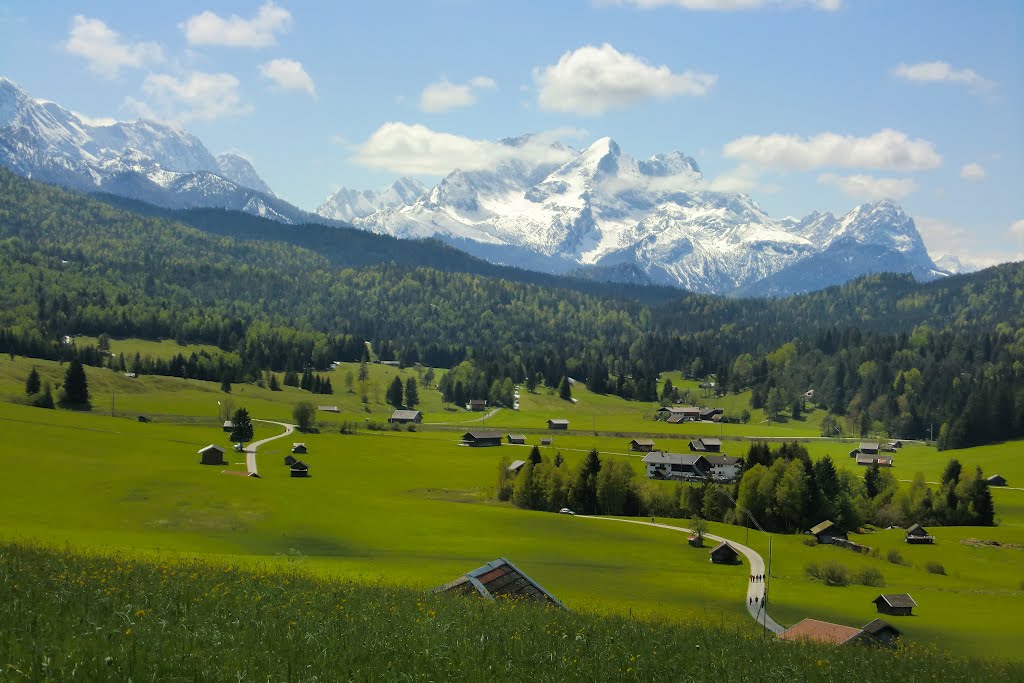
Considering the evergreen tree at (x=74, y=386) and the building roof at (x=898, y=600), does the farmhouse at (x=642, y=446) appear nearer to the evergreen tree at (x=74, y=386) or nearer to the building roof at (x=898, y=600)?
the building roof at (x=898, y=600)

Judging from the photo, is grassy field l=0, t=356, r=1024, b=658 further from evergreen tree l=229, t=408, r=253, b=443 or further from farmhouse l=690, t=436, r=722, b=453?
farmhouse l=690, t=436, r=722, b=453

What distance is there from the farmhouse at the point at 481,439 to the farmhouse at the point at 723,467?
154 ft

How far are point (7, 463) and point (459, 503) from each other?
1989 inches

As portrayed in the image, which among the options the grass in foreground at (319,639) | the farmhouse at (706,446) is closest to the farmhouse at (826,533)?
the farmhouse at (706,446)

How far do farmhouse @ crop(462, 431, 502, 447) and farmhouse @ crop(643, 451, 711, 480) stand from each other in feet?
130

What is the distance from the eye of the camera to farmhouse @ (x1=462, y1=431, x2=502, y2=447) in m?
166

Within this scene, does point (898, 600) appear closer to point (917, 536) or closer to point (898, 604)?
point (898, 604)

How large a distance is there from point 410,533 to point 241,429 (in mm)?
73846

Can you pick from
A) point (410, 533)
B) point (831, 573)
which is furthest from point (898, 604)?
point (410, 533)

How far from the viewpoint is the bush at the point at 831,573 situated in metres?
73.6

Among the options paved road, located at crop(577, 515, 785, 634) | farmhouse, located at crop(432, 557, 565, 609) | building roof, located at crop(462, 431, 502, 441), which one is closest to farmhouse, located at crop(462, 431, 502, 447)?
building roof, located at crop(462, 431, 502, 441)

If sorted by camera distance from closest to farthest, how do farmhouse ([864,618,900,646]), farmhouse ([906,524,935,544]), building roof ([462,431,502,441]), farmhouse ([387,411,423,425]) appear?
farmhouse ([864,618,900,646])
farmhouse ([906,524,935,544])
building roof ([462,431,502,441])
farmhouse ([387,411,423,425])

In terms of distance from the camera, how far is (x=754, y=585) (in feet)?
221

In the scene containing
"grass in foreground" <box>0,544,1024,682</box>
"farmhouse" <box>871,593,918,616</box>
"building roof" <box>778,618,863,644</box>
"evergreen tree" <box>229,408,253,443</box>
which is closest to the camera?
"grass in foreground" <box>0,544,1024,682</box>
